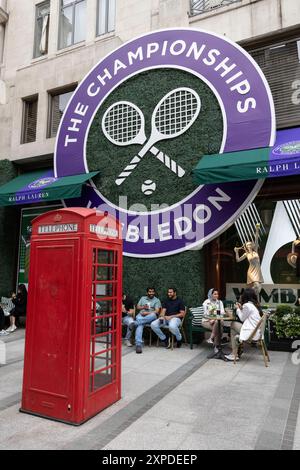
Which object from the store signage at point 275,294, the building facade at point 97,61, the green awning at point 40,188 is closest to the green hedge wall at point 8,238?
the building facade at point 97,61

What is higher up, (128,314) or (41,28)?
(41,28)

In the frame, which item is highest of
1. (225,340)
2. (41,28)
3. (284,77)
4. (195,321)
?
(41,28)

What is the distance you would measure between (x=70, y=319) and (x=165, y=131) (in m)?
6.91

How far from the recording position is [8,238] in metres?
13.1

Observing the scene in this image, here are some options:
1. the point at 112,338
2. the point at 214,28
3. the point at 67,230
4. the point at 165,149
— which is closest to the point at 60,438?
the point at 112,338

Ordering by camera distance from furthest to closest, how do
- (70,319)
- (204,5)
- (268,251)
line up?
(204,5) < (268,251) < (70,319)

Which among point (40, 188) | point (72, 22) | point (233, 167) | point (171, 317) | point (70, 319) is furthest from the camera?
point (72, 22)

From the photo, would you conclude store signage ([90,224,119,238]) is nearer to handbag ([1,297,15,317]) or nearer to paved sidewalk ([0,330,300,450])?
paved sidewalk ([0,330,300,450])

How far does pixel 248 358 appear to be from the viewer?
7473 mm

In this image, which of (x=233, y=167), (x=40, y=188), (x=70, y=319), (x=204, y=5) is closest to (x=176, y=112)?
(x=233, y=167)

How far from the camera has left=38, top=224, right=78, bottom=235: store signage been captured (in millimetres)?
4512

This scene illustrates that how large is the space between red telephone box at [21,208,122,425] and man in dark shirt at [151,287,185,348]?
345 centimetres

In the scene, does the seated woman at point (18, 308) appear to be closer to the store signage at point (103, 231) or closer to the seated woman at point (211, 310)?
the seated woman at point (211, 310)

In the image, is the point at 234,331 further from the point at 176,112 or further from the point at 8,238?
the point at 8,238
